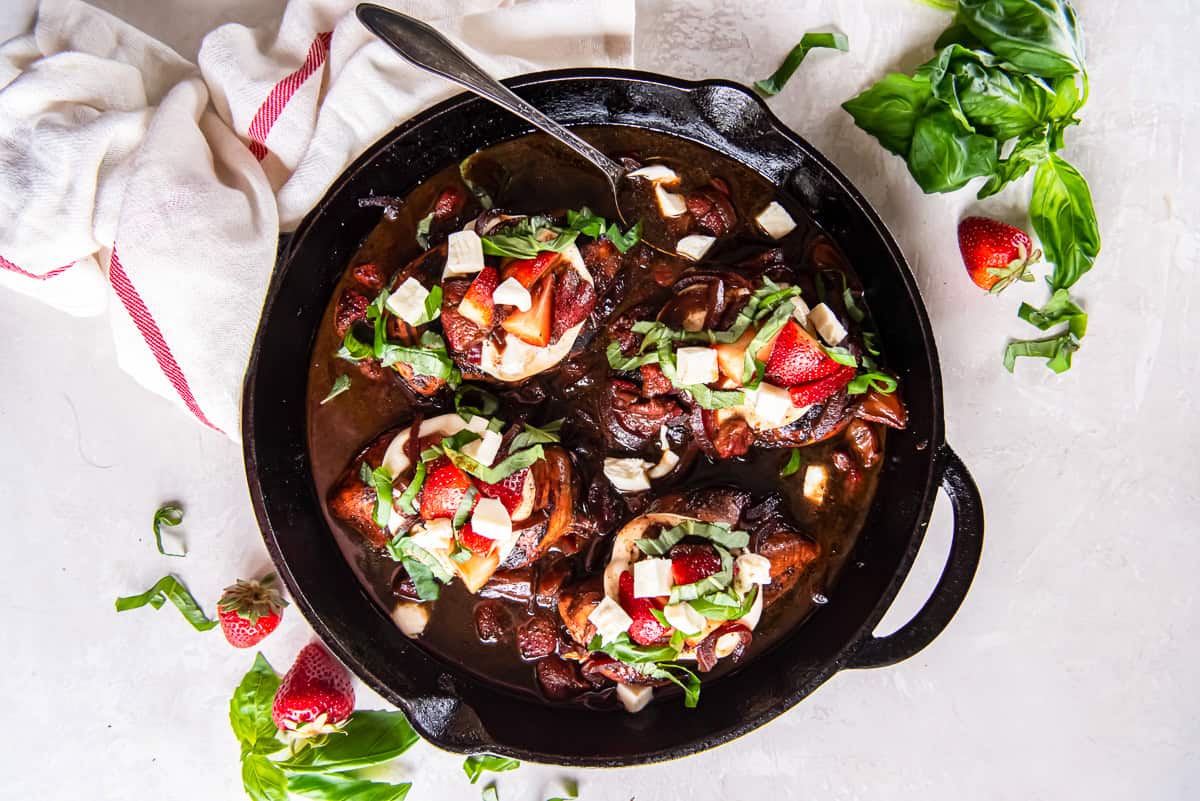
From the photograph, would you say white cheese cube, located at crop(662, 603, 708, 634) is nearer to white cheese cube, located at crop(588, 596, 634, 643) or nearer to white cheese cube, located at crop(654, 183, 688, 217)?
white cheese cube, located at crop(588, 596, 634, 643)

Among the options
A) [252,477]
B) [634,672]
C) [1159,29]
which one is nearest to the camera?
→ [252,477]

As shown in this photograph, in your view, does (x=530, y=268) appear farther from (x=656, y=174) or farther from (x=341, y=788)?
(x=341, y=788)

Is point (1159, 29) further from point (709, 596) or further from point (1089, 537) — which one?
point (709, 596)

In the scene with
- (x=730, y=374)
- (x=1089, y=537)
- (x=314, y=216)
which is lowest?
(x=1089, y=537)

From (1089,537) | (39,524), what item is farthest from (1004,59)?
(39,524)

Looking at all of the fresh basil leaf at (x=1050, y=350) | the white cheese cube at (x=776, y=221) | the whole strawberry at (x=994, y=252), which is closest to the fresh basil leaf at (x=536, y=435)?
the white cheese cube at (x=776, y=221)

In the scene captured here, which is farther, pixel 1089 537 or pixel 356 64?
pixel 1089 537

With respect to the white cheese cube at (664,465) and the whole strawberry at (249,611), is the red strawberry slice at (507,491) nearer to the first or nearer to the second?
the white cheese cube at (664,465)
